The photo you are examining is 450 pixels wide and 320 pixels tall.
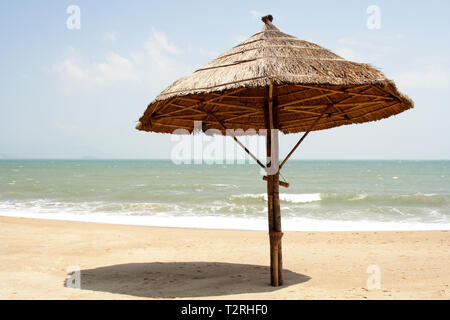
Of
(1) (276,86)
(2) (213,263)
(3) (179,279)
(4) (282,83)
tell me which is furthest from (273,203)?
(2) (213,263)

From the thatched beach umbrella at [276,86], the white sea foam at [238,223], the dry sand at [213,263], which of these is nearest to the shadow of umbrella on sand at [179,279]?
the dry sand at [213,263]

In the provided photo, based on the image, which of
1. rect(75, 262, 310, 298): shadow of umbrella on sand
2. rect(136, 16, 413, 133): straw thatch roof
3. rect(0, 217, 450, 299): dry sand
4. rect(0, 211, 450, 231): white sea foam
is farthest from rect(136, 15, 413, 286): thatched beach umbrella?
rect(0, 211, 450, 231): white sea foam

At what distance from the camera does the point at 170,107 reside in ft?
17.2

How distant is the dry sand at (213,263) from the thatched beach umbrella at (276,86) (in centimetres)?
80

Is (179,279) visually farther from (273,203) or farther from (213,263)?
(273,203)

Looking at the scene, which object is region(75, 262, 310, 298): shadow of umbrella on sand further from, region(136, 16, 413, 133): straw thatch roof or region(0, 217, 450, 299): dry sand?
region(136, 16, 413, 133): straw thatch roof

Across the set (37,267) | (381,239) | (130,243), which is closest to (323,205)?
(381,239)

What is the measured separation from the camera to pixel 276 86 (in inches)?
172

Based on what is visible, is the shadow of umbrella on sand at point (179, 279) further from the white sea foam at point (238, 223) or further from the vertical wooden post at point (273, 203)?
the white sea foam at point (238, 223)

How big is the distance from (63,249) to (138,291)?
12.5ft

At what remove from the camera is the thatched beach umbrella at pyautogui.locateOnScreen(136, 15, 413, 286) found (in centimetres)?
385

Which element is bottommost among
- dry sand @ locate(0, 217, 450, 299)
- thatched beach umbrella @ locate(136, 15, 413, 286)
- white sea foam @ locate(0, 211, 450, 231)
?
white sea foam @ locate(0, 211, 450, 231)

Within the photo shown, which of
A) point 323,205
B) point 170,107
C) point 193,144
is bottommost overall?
point 323,205

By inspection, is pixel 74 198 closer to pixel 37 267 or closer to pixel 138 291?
pixel 37 267
